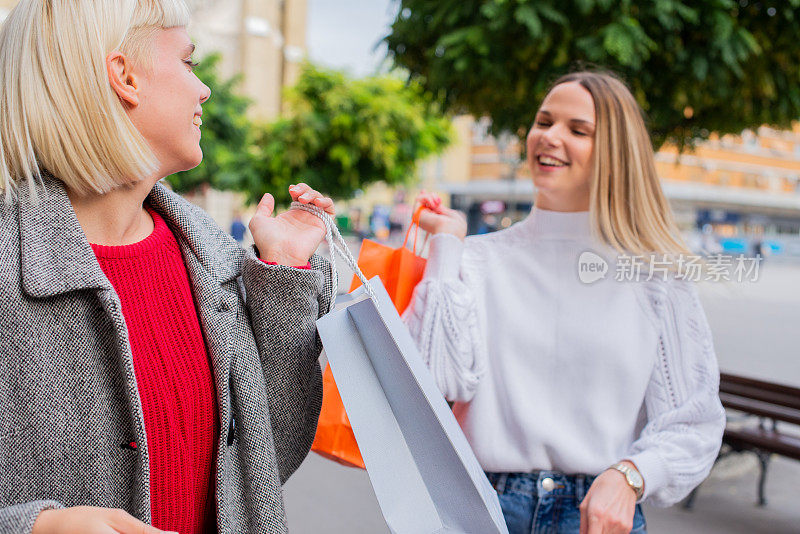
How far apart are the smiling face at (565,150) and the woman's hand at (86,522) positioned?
129cm

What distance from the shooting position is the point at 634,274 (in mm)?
1768

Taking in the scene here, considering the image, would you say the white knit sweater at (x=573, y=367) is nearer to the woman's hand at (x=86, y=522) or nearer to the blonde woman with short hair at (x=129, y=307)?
the blonde woman with short hair at (x=129, y=307)

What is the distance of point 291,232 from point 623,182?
36.7 inches

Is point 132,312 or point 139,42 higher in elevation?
point 139,42

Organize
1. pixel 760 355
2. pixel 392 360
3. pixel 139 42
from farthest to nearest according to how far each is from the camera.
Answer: pixel 760 355, pixel 392 360, pixel 139 42

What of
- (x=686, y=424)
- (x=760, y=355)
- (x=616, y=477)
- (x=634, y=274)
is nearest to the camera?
(x=616, y=477)

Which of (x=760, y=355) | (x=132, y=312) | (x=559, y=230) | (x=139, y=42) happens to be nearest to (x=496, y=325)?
(x=559, y=230)

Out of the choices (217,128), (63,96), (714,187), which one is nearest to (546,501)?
(63,96)

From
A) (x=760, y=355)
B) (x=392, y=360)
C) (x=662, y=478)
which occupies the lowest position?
(x=760, y=355)

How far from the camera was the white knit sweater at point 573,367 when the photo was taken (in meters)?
1.63

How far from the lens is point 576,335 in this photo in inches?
68.1

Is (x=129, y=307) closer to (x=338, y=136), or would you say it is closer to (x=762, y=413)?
(x=762, y=413)

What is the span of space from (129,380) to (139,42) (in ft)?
1.75

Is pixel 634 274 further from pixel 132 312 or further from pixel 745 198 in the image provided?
pixel 745 198
